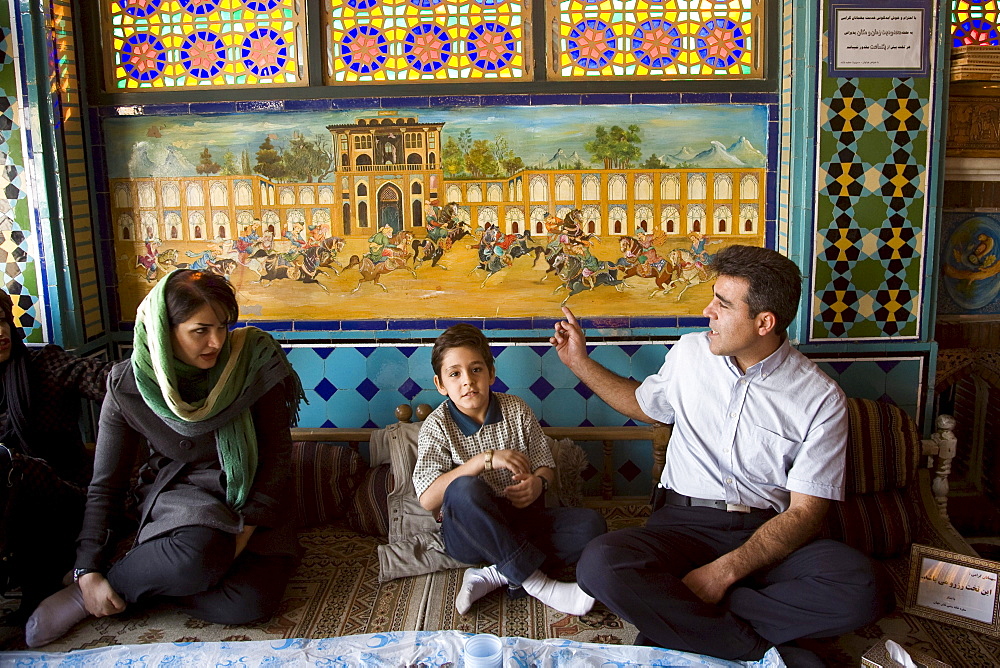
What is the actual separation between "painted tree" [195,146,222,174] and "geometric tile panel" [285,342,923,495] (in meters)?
0.86

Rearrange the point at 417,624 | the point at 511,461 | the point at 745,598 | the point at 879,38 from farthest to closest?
the point at 879,38, the point at 511,461, the point at 417,624, the point at 745,598

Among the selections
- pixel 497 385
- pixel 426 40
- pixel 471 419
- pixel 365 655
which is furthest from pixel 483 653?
pixel 426 40

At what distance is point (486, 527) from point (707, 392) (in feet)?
2.88

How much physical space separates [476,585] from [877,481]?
64.1 inches

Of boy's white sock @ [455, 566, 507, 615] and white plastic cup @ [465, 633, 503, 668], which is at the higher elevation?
white plastic cup @ [465, 633, 503, 668]

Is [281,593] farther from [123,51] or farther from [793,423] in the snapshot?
[123,51]

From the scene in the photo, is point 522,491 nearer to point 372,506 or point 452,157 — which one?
point 372,506

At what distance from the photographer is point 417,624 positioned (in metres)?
2.71

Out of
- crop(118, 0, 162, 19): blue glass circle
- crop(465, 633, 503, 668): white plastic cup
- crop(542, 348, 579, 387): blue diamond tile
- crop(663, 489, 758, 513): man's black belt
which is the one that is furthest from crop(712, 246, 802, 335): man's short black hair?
crop(118, 0, 162, 19): blue glass circle

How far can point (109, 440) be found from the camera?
2.79 metres

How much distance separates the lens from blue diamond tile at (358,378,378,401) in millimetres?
3723

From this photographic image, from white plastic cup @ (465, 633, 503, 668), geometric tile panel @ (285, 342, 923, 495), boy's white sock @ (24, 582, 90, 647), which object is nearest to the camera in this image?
white plastic cup @ (465, 633, 503, 668)

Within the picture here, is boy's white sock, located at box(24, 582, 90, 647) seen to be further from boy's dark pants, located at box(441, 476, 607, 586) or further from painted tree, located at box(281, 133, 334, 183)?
painted tree, located at box(281, 133, 334, 183)

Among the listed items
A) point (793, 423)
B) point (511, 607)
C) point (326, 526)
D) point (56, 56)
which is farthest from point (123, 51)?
point (793, 423)
